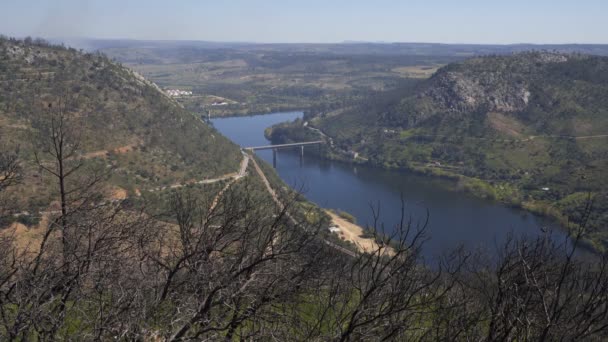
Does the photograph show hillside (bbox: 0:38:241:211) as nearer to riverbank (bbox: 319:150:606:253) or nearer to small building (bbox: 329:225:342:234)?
small building (bbox: 329:225:342:234)

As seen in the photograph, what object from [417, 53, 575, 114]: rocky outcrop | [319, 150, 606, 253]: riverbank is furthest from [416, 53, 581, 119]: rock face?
[319, 150, 606, 253]: riverbank

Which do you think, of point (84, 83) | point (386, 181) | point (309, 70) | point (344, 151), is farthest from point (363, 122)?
point (309, 70)

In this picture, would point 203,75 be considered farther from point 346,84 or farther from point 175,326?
point 175,326

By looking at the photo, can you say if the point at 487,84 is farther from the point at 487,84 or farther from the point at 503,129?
the point at 503,129

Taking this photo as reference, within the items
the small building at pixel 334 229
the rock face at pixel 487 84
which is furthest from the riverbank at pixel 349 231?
the rock face at pixel 487 84

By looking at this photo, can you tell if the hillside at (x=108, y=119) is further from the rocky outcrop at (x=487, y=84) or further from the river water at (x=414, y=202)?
the rocky outcrop at (x=487, y=84)
